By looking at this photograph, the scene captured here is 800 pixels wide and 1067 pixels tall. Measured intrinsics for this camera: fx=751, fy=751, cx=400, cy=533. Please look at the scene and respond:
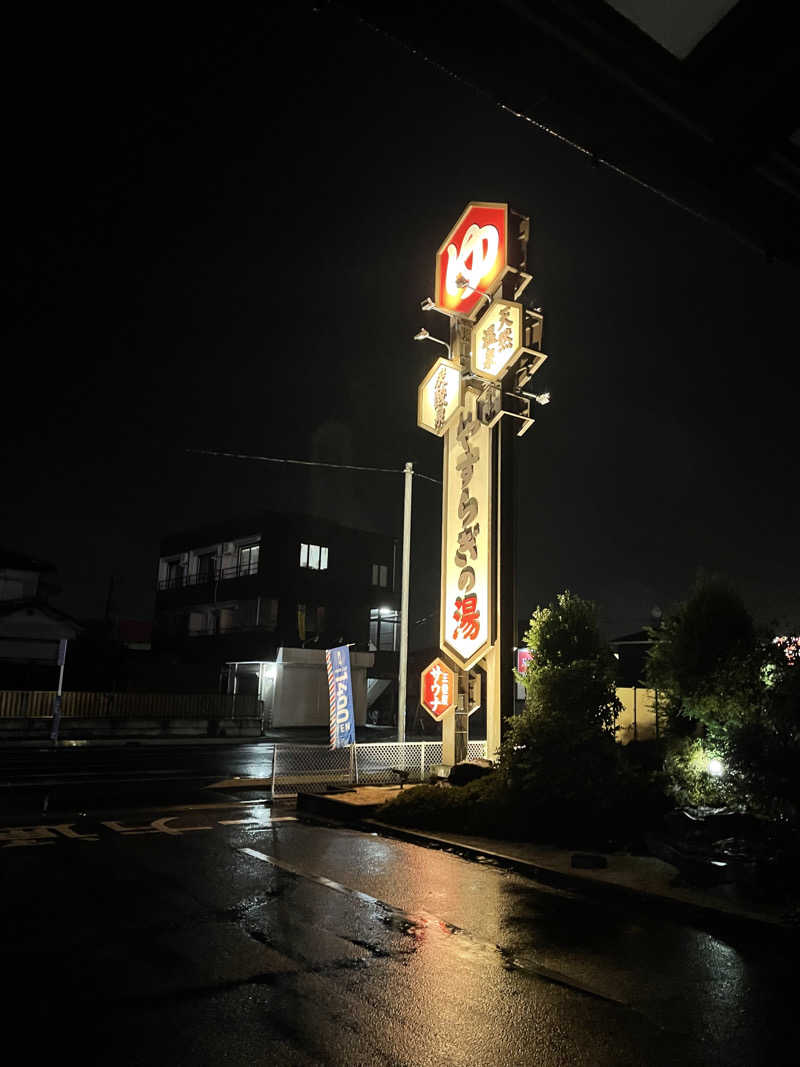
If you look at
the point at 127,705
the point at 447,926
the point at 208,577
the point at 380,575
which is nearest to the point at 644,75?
the point at 447,926

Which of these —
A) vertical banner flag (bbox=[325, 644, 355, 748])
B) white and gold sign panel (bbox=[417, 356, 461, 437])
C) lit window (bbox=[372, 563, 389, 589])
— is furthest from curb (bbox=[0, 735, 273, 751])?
white and gold sign panel (bbox=[417, 356, 461, 437])

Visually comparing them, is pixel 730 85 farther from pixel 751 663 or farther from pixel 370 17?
pixel 751 663

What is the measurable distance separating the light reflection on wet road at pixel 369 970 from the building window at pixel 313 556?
121 feet

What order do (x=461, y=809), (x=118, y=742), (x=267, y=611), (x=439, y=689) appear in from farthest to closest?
1. (x=267, y=611)
2. (x=118, y=742)
3. (x=439, y=689)
4. (x=461, y=809)

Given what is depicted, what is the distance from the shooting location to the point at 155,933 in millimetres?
6105

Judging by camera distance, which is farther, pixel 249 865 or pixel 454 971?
pixel 249 865

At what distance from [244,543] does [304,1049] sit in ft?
144

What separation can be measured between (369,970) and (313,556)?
135 ft

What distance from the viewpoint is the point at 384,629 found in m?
51.6

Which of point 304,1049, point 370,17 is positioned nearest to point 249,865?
point 304,1049

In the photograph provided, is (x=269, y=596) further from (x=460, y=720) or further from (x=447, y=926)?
(x=447, y=926)

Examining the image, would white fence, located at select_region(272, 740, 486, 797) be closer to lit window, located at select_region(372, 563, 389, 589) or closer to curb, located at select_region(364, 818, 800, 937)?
curb, located at select_region(364, 818, 800, 937)

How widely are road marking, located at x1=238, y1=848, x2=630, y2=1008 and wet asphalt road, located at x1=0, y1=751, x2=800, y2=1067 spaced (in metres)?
0.02

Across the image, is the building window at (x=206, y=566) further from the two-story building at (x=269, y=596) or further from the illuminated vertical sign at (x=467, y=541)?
the illuminated vertical sign at (x=467, y=541)
